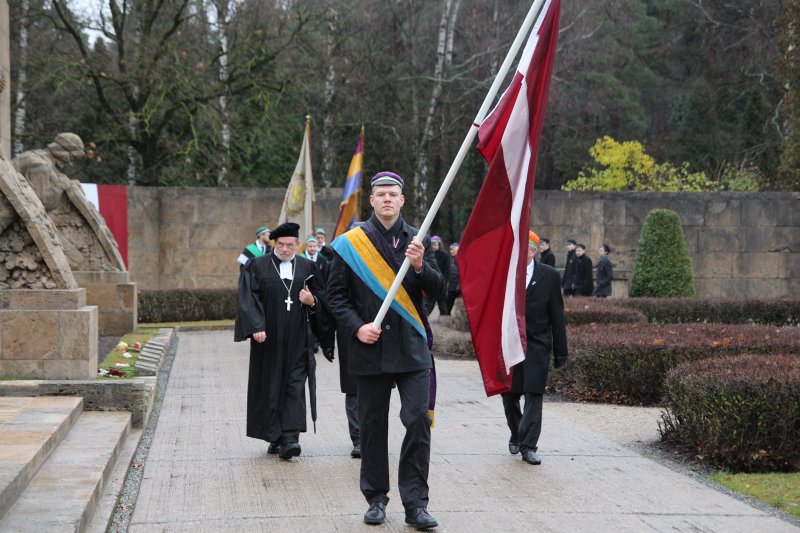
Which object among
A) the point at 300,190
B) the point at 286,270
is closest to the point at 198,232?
the point at 300,190

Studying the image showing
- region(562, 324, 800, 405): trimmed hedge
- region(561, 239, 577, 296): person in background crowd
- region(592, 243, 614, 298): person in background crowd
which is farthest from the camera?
region(561, 239, 577, 296): person in background crowd

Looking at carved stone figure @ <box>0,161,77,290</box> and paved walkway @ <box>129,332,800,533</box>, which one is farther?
carved stone figure @ <box>0,161,77,290</box>

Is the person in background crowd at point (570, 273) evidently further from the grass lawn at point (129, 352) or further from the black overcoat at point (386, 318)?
the black overcoat at point (386, 318)

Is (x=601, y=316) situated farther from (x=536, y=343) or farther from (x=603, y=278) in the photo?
(x=536, y=343)

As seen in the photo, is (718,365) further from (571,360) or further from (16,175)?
(16,175)

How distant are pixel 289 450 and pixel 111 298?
8107 mm

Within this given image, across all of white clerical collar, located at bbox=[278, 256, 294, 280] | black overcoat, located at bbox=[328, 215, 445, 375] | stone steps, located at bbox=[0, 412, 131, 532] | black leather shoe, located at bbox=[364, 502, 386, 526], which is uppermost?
white clerical collar, located at bbox=[278, 256, 294, 280]

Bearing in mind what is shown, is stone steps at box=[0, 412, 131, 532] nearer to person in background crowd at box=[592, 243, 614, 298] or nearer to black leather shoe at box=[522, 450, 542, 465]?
black leather shoe at box=[522, 450, 542, 465]

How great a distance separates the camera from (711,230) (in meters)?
24.9

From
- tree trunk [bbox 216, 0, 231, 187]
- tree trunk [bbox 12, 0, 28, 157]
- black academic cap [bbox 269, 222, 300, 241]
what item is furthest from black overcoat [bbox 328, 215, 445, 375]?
tree trunk [bbox 12, 0, 28, 157]

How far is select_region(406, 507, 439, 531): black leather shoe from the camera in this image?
19.6 feet

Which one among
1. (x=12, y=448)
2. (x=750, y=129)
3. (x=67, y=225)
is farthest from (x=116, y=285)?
(x=750, y=129)

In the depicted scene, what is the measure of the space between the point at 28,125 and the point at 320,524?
84.9 ft

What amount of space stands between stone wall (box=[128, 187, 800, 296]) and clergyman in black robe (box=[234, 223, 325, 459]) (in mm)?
16354
